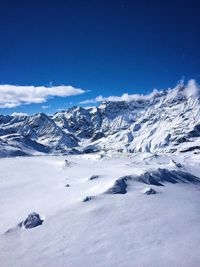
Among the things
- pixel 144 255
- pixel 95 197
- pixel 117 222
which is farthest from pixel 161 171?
pixel 144 255

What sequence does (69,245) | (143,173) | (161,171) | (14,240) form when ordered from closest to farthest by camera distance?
(69,245) → (14,240) → (143,173) → (161,171)

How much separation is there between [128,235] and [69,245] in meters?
5.57

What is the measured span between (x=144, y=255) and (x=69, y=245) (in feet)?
21.8

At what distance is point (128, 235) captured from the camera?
26562mm

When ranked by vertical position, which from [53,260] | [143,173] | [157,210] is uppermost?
[143,173]

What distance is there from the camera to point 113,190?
3859 cm

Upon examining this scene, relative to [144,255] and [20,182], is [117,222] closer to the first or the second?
[144,255]

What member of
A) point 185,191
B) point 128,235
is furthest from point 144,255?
point 185,191

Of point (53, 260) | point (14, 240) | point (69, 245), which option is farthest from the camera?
point (14, 240)

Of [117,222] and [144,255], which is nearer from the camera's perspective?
[144,255]

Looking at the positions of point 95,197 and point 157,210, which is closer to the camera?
point 157,210

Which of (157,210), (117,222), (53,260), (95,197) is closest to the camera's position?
(53,260)

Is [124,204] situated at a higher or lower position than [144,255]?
higher

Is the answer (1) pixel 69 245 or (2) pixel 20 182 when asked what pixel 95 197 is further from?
(2) pixel 20 182
